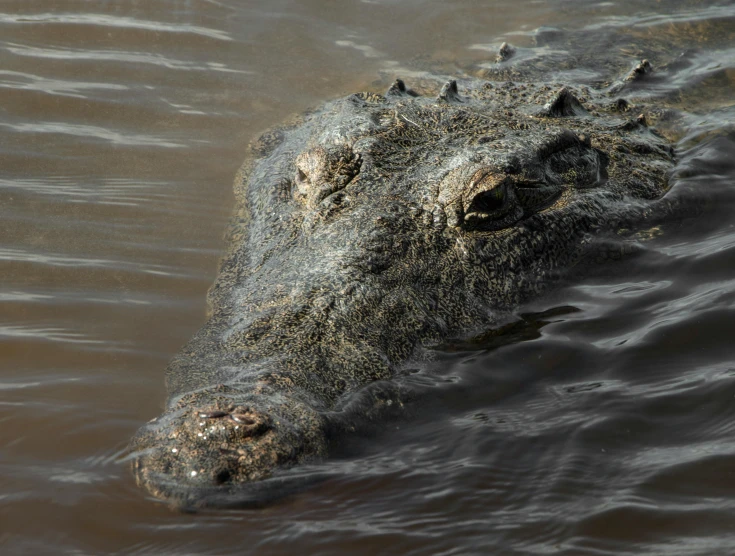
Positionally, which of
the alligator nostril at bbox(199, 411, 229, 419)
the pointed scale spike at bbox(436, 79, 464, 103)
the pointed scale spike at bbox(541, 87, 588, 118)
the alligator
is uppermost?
the pointed scale spike at bbox(436, 79, 464, 103)

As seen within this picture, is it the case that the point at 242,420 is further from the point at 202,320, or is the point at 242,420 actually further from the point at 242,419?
the point at 202,320

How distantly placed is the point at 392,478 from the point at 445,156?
262 cm

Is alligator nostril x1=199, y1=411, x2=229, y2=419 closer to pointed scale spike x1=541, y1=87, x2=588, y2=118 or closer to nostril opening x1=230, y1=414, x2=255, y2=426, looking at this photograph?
nostril opening x1=230, y1=414, x2=255, y2=426

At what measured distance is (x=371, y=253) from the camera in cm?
512

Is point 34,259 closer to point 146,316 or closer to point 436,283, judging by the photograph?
point 146,316

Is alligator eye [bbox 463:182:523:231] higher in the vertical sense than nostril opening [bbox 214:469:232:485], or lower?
higher

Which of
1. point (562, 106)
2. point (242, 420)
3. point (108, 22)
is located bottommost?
point (242, 420)

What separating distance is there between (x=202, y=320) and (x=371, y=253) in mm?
1179

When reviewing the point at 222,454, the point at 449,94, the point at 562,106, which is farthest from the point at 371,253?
the point at 562,106

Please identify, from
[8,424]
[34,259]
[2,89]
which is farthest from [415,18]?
[8,424]

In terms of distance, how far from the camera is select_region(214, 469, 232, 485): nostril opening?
3.57 m

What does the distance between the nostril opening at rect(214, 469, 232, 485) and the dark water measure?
Result: 16 centimetres

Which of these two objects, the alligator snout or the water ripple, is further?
the water ripple

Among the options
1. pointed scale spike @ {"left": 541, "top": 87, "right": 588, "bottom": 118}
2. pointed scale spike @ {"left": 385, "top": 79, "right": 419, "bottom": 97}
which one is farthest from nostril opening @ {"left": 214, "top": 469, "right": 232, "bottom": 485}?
pointed scale spike @ {"left": 385, "top": 79, "right": 419, "bottom": 97}
